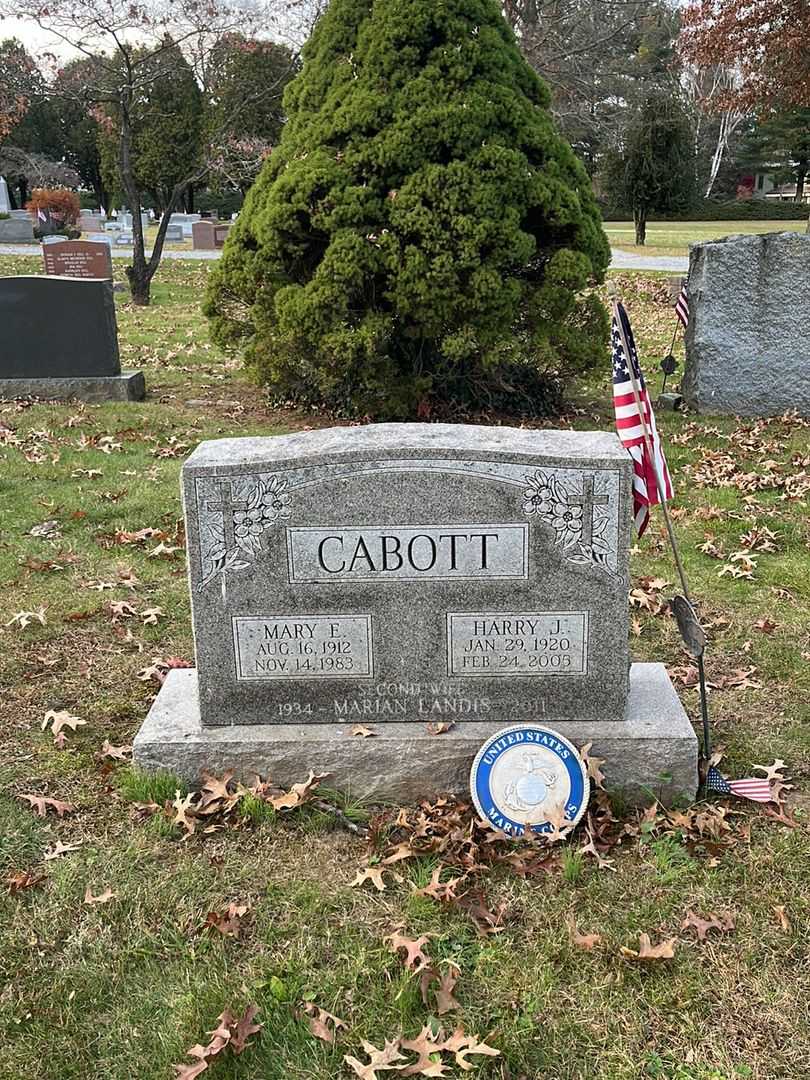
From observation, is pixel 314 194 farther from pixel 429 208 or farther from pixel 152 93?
pixel 152 93

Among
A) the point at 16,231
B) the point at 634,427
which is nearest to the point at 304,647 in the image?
the point at 634,427

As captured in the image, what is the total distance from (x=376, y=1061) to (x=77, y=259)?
20.3 metres

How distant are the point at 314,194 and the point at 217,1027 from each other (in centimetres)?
698

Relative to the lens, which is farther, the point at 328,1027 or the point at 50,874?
the point at 50,874

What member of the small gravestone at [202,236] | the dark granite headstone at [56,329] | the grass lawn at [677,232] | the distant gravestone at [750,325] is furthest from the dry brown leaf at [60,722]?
Answer: the small gravestone at [202,236]

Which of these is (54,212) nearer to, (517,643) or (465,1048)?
(517,643)

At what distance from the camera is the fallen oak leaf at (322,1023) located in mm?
2812

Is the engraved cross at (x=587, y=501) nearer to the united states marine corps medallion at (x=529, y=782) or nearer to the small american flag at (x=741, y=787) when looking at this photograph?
the united states marine corps medallion at (x=529, y=782)

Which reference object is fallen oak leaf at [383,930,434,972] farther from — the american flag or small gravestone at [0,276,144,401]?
small gravestone at [0,276,144,401]

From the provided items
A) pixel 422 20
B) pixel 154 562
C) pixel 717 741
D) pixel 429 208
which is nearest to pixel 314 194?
pixel 429 208

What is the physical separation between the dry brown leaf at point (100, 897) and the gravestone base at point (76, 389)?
26.2 ft

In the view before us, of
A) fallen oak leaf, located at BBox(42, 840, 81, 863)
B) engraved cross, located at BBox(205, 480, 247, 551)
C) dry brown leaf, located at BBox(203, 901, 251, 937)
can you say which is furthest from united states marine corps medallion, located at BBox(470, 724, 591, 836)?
fallen oak leaf, located at BBox(42, 840, 81, 863)

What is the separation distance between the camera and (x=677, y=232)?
40.7 meters

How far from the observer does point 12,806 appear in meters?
3.93
